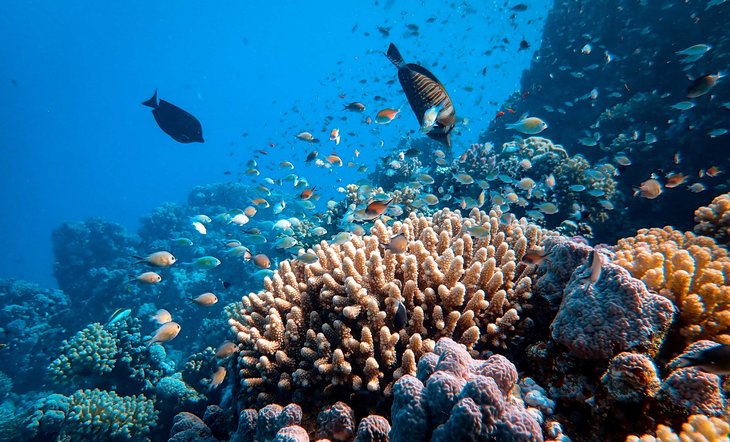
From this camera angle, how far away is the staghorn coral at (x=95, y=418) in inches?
227

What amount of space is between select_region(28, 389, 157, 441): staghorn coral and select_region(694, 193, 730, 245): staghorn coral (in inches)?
375

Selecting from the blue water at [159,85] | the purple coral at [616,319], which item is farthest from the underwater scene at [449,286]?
the blue water at [159,85]

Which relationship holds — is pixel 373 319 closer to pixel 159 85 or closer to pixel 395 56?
pixel 395 56

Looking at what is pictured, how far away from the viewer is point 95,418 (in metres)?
5.84

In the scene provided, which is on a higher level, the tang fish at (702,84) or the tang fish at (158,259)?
the tang fish at (702,84)

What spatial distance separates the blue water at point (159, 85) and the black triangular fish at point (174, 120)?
64723 mm

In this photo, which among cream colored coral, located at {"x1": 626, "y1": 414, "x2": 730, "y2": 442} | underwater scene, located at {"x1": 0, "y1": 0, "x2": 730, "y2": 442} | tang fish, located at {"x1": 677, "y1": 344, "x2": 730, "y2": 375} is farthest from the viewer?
underwater scene, located at {"x1": 0, "y1": 0, "x2": 730, "y2": 442}

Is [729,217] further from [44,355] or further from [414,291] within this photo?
[44,355]

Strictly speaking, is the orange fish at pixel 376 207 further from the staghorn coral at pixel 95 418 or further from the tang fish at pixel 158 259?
the staghorn coral at pixel 95 418

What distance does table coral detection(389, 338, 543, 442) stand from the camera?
1.45 m

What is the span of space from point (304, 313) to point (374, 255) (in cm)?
107

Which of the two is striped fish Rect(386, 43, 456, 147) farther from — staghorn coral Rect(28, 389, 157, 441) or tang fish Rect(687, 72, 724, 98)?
staghorn coral Rect(28, 389, 157, 441)

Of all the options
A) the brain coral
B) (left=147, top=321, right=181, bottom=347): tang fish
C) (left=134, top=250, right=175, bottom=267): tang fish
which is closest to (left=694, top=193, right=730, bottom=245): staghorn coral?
the brain coral

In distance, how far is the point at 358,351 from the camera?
9.29 feet
